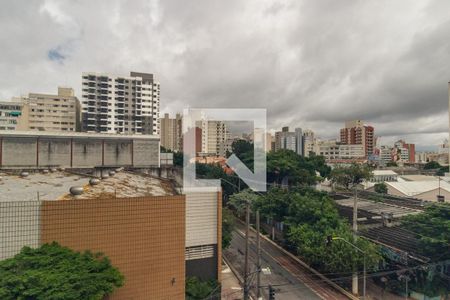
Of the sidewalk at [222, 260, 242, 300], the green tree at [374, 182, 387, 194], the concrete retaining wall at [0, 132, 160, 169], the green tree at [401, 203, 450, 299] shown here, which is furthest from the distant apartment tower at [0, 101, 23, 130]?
the green tree at [374, 182, 387, 194]

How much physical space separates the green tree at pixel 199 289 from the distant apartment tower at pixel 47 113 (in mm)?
51245

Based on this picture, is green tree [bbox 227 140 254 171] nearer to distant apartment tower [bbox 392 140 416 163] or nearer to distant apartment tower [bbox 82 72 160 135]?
distant apartment tower [bbox 82 72 160 135]

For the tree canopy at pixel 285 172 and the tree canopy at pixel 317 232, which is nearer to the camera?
the tree canopy at pixel 317 232

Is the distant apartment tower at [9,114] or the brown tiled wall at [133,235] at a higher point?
the distant apartment tower at [9,114]

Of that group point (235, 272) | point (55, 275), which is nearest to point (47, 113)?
point (235, 272)

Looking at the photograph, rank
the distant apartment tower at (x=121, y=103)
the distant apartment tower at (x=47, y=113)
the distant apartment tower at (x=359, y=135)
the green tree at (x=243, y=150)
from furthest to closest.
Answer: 1. the distant apartment tower at (x=359, y=135)
2. the distant apartment tower at (x=121, y=103)
3. the distant apartment tower at (x=47, y=113)
4. the green tree at (x=243, y=150)

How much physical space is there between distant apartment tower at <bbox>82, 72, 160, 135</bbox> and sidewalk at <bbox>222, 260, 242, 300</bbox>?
42.3m

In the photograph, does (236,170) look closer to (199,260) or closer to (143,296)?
(199,260)

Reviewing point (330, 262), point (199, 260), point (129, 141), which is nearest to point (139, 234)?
point (199, 260)

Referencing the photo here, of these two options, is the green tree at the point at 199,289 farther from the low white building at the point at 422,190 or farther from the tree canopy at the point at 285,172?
the low white building at the point at 422,190

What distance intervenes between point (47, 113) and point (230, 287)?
5243cm

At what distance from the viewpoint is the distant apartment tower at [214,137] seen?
7706 cm

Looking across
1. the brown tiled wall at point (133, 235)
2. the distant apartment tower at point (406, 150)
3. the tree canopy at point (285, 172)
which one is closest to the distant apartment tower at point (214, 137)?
the tree canopy at point (285, 172)

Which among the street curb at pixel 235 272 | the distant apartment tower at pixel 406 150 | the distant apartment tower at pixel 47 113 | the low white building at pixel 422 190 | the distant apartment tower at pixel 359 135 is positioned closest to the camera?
the street curb at pixel 235 272
